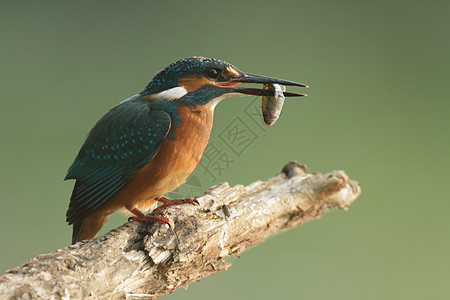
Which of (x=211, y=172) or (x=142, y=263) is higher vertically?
(x=211, y=172)

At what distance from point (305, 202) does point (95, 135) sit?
1156 millimetres

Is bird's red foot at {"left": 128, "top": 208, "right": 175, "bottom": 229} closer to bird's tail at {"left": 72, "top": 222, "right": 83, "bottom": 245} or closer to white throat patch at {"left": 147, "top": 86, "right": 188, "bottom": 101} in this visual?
bird's tail at {"left": 72, "top": 222, "right": 83, "bottom": 245}

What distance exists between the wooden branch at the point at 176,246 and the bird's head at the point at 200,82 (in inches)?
18.0

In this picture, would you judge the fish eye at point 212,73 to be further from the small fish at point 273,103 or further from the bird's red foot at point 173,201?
the bird's red foot at point 173,201

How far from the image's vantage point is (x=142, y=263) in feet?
5.37

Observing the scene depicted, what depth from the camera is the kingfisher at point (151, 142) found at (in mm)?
1841

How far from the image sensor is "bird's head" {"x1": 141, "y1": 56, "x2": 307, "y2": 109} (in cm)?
193

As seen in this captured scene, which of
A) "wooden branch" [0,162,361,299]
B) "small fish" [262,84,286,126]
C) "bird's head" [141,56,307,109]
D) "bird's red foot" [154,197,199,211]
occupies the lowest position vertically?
"wooden branch" [0,162,361,299]

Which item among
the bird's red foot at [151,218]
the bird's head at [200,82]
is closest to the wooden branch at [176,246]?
the bird's red foot at [151,218]

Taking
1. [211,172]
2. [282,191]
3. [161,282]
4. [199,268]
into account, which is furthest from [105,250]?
[282,191]

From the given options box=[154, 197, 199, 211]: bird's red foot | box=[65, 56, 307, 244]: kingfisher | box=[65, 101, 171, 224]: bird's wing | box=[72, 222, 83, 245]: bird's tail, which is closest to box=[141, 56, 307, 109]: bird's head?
box=[65, 56, 307, 244]: kingfisher

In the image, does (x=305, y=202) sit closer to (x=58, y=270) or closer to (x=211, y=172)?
(x=211, y=172)

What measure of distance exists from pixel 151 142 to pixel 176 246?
1.35ft

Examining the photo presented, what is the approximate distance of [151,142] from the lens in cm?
182
